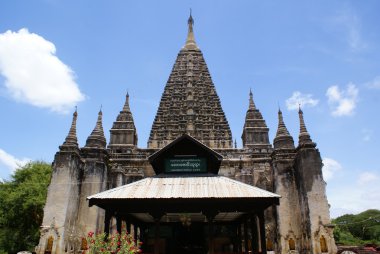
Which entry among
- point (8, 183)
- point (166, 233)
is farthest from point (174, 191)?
point (8, 183)

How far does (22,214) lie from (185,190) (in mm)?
23717

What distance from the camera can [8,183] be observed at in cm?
3412

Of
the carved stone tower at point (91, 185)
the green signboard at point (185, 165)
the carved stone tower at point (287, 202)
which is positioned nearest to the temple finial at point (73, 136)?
the carved stone tower at point (91, 185)

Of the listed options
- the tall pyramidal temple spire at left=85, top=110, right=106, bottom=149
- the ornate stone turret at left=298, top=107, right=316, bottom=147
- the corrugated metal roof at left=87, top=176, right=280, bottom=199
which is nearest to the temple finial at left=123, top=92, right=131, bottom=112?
the tall pyramidal temple spire at left=85, top=110, right=106, bottom=149

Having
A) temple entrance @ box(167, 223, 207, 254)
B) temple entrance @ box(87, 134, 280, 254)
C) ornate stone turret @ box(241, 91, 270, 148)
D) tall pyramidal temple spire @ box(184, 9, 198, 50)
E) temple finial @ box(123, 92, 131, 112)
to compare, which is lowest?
temple entrance @ box(167, 223, 207, 254)

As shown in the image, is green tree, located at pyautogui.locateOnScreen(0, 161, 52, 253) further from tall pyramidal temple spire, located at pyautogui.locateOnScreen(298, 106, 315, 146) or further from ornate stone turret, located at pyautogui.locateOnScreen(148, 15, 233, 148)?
tall pyramidal temple spire, located at pyautogui.locateOnScreen(298, 106, 315, 146)

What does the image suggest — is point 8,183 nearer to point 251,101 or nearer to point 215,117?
point 215,117

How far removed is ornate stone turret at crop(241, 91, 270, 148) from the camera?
30953mm

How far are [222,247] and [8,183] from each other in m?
26.9

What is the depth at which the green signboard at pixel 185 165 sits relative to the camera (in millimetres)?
14875

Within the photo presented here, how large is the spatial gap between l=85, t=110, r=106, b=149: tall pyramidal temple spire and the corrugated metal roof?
1096 centimetres

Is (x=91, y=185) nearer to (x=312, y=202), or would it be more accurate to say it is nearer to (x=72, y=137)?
(x=72, y=137)

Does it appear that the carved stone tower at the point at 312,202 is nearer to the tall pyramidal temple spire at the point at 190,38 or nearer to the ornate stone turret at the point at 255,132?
the ornate stone turret at the point at 255,132

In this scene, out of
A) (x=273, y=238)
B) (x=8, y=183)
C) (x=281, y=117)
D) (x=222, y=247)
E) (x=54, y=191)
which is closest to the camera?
(x=222, y=247)
